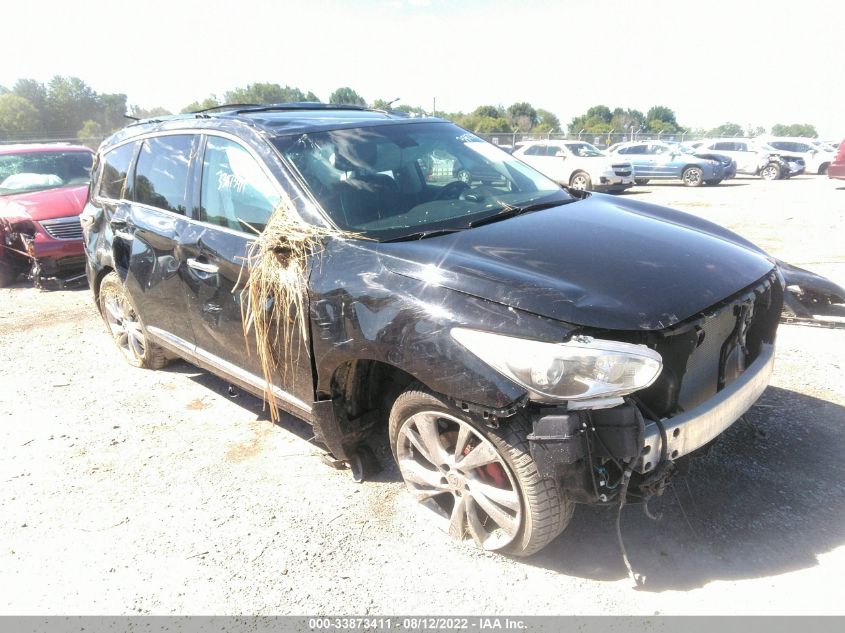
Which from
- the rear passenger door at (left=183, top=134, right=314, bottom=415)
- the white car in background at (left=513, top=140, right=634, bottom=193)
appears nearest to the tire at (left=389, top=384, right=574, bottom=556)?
the rear passenger door at (left=183, top=134, right=314, bottom=415)

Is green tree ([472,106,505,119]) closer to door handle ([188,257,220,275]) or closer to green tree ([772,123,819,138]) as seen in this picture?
green tree ([772,123,819,138])

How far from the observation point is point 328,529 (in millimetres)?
2953

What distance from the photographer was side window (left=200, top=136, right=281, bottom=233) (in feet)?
10.5

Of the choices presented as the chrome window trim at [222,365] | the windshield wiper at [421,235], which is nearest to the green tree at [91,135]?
the chrome window trim at [222,365]

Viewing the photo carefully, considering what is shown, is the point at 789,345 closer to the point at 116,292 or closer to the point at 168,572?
the point at 168,572

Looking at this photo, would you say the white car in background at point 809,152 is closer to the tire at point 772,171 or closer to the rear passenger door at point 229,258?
the tire at point 772,171

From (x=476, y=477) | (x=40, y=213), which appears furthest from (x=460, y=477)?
(x=40, y=213)

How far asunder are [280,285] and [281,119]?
122cm

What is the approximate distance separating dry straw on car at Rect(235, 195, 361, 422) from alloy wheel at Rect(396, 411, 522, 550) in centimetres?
76

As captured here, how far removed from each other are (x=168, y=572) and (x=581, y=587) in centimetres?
185

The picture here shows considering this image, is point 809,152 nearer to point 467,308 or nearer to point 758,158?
point 758,158

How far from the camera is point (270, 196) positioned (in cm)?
315

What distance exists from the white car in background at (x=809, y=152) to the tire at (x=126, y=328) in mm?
26185
